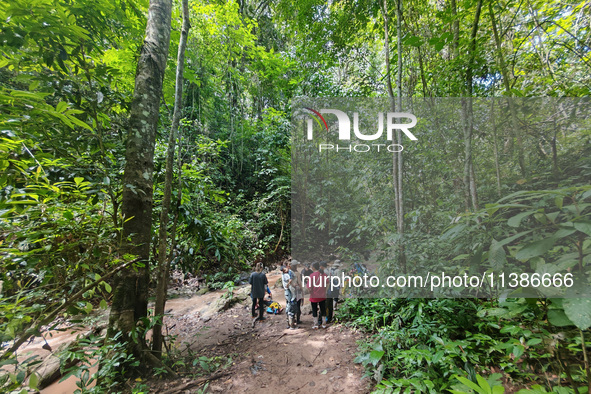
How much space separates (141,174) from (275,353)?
289 cm

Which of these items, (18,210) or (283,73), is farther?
(283,73)

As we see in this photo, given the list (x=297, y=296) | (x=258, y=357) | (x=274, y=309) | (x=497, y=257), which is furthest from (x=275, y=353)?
(x=497, y=257)

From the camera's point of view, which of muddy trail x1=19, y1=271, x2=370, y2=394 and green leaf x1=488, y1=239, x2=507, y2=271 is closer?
green leaf x1=488, y1=239, x2=507, y2=271

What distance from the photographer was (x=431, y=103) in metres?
2.71

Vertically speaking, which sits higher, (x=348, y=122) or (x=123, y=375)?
(x=348, y=122)

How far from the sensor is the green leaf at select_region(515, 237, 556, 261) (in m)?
1.12

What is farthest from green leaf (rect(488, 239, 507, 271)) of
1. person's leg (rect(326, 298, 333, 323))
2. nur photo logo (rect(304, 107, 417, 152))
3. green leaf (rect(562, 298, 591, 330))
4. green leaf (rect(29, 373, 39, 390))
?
person's leg (rect(326, 298, 333, 323))

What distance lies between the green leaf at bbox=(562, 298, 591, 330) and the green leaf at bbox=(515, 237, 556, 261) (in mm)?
256

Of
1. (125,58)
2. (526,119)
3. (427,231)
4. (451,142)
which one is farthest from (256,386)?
(125,58)

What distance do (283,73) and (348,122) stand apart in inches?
278

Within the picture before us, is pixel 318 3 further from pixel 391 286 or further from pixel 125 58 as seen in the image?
pixel 391 286

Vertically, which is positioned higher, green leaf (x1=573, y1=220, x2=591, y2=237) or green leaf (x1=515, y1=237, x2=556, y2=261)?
green leaf (x1=573, y1=220, x2=591, y2=237)

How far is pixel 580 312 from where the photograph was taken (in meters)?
1.07

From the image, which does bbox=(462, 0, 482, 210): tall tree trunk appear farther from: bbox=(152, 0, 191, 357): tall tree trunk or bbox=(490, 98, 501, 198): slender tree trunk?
bbox=(152, 0, 191, 357): tall tree trunk
